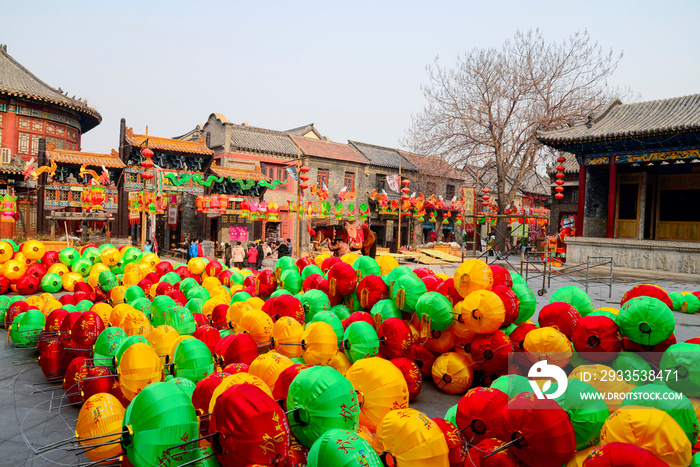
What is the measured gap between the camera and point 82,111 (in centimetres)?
2336

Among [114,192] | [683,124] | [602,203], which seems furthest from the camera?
[114,192]

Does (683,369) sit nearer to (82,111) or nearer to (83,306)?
(83,306)

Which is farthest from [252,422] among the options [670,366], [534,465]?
[670,366]

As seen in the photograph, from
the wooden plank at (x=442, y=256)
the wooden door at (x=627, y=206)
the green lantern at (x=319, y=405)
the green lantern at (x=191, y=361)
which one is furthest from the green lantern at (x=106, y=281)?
the wooden door at (x=627, y=206)

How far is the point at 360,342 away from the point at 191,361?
1.80 m

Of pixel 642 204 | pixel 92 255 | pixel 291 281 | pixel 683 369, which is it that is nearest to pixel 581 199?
pixel 642 204

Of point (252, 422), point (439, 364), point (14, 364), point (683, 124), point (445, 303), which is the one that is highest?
point (683, 124)

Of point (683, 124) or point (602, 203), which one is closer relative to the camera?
point (683, 124)

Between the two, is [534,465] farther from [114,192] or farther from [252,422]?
[114,192]

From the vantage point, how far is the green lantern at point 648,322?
→ 178 inches

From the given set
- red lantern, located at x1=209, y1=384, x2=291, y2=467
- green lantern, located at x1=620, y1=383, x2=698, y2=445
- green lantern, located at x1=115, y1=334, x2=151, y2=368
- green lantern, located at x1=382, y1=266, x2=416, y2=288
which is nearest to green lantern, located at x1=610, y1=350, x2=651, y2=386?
green lantern, located at x1=620, y1=383, x2=698, y2=445

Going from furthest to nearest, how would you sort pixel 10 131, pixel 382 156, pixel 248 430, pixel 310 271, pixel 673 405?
1. pixel 382 156
2. pixel 10 131
3. pixel 310 271
4. pixel 673 405
5. pixel 248 430

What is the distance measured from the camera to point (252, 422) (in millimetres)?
2881

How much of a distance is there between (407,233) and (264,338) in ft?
92.5
